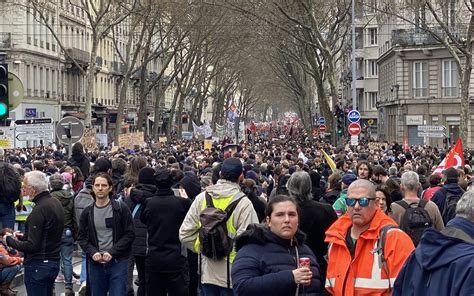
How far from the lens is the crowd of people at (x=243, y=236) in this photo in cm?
544

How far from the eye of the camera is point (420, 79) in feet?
181

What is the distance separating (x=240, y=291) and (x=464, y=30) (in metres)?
44.1

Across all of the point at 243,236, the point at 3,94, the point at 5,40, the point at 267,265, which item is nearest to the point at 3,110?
the point at 3,94

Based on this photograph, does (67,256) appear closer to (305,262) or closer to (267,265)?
(267,265)

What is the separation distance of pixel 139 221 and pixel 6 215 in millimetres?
3241

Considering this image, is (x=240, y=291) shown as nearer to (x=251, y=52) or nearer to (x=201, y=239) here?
(x=201, y=239)

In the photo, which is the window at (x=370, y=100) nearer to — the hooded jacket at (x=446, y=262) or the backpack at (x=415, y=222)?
the backpack at (x=415, y=222)

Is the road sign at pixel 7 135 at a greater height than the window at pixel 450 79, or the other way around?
the window at pixel 450 79

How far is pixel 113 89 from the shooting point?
81.8 metres

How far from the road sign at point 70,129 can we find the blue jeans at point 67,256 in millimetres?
6481

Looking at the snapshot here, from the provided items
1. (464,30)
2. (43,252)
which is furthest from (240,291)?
(464,30)

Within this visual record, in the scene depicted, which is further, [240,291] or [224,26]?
[224,26]

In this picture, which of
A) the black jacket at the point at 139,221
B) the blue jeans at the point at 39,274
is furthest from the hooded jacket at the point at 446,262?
the black jacket at the point at 139,221

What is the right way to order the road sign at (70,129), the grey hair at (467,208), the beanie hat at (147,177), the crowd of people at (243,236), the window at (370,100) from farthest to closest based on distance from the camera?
the window at (370,100)
the road sign at (70,129)
the beanie hat at (147,177)
the crowd of people at (243,236)
the grey hair at (467,208)
